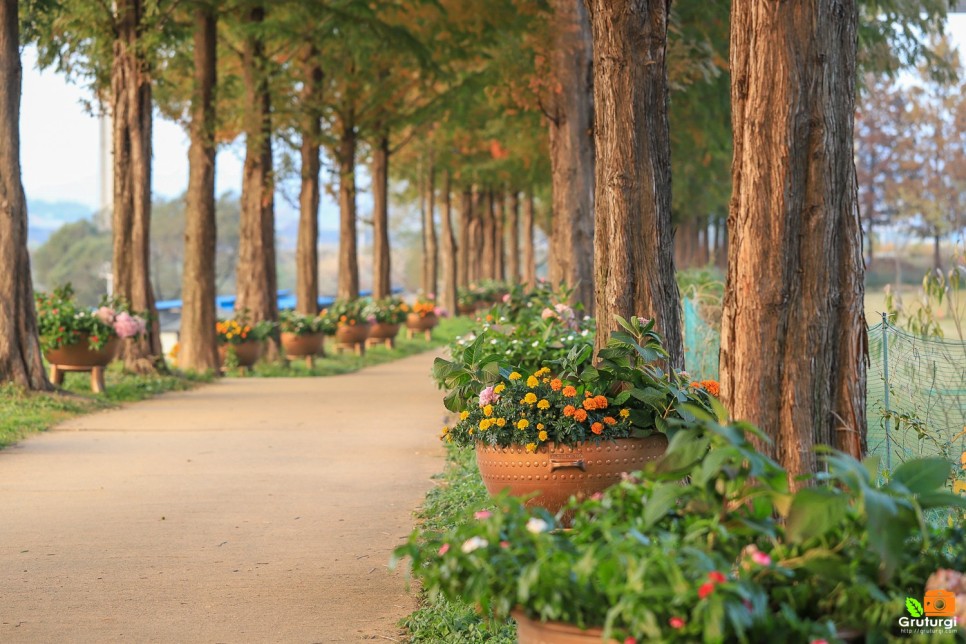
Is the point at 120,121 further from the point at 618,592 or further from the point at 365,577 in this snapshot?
the point at 618,592

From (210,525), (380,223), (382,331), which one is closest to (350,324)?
(382,331)

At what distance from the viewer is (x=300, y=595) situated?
6.31m

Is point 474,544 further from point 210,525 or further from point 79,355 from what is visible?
point 79,355

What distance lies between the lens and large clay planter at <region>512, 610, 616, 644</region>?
356 cm

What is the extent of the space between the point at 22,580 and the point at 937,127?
74.8 metres

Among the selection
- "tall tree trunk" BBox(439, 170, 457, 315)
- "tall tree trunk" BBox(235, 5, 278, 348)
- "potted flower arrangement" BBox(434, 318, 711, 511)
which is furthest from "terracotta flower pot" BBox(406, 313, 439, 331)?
"potted flower arrangement" BBox(434, 318, 711, 511)

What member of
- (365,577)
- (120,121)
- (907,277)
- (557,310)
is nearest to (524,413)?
(365,577)

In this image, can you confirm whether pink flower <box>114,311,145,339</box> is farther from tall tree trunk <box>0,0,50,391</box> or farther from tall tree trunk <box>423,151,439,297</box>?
tall tree trunk <box>423,151,439,297</box>

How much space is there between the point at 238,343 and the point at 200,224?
91.7 inches

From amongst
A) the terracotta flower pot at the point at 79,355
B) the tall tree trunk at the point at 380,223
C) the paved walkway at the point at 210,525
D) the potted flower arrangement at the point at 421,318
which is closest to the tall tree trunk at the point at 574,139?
the paved walkway at the point at 210,525

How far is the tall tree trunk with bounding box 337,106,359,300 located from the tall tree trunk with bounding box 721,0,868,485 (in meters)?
22.7

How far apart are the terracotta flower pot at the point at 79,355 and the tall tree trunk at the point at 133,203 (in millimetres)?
2002

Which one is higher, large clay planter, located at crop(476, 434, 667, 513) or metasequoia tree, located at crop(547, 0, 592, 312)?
metasequoia tree, located at crop(547, 0, 592, 312)

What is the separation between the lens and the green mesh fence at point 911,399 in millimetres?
7855
